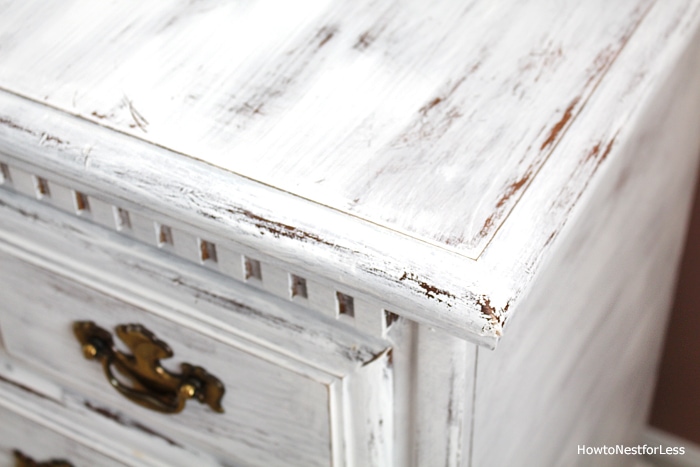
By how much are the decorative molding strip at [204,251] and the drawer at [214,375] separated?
3 centimetres

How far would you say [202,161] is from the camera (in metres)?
0.39

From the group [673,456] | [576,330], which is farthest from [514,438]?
[673,456]

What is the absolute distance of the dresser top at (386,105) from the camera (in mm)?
356

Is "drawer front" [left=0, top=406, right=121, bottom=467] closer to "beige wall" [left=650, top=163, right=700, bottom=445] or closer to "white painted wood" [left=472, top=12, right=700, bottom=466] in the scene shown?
"white painted wood" [left=472, top=12, right=700, bottom=466]

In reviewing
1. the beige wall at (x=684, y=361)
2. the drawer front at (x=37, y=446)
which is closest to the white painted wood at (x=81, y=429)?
the drawer front at (x=37, y=446)

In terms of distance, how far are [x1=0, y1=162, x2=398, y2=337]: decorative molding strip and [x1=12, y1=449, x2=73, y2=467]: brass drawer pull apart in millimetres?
237

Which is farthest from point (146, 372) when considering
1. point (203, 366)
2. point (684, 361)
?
point (684, 361)

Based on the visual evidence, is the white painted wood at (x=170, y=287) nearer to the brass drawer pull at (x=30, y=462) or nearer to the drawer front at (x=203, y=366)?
the drawer front at (x=203, y=366)

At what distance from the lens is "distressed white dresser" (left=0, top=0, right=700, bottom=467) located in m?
0.37

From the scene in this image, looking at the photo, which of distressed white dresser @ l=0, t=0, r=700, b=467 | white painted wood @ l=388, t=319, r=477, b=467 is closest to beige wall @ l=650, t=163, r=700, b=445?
distressed white dresser @ l=0, t=0, r=700, b=467

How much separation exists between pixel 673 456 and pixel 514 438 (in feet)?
2.08

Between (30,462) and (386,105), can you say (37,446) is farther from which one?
(386,105)

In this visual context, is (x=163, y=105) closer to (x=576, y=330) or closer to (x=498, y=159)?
(x=498, y=159)

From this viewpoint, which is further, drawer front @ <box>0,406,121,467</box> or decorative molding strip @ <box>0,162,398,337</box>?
drawer front @ <box>0,406,121,467</box>
